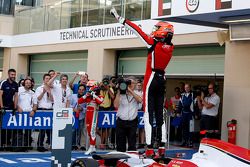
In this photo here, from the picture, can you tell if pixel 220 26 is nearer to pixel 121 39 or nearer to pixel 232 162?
pixel 121 39

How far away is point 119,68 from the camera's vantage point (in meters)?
17.4

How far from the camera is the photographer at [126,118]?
879 cm

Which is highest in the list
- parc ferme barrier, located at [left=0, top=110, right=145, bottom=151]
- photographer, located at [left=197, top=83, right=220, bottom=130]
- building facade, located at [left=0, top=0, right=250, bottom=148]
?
building facade, located at [left=0, top=0, right=250, bottom=148]

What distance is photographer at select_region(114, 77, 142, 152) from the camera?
879 cm

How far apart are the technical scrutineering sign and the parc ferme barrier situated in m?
4.32

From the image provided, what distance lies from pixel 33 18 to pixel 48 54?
180 centimetres

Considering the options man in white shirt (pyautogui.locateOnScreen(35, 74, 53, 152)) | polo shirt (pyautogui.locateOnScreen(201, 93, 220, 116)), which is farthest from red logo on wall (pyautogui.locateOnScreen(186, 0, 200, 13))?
man in white shirt (pyautogui.locateOnScreen(35, 74, 53, 152))

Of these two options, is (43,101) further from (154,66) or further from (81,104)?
(154,66)

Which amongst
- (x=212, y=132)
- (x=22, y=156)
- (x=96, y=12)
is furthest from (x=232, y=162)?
(x=96, y=12)

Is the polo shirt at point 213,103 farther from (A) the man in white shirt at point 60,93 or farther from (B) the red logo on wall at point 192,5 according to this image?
(A) the man in white shirt at point 60,93

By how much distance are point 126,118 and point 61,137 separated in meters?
2.48

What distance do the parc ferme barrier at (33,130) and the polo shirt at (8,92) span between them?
0.18m

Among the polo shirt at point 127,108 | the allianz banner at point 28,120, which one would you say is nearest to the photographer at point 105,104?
the allianz banner at point 28,120

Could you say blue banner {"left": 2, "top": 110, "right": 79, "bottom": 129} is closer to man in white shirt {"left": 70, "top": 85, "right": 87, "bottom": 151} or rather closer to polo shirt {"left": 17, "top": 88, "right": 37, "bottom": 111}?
polo shirt {"left": 17, "top": 88, "right": 37, "bottom": 111}
